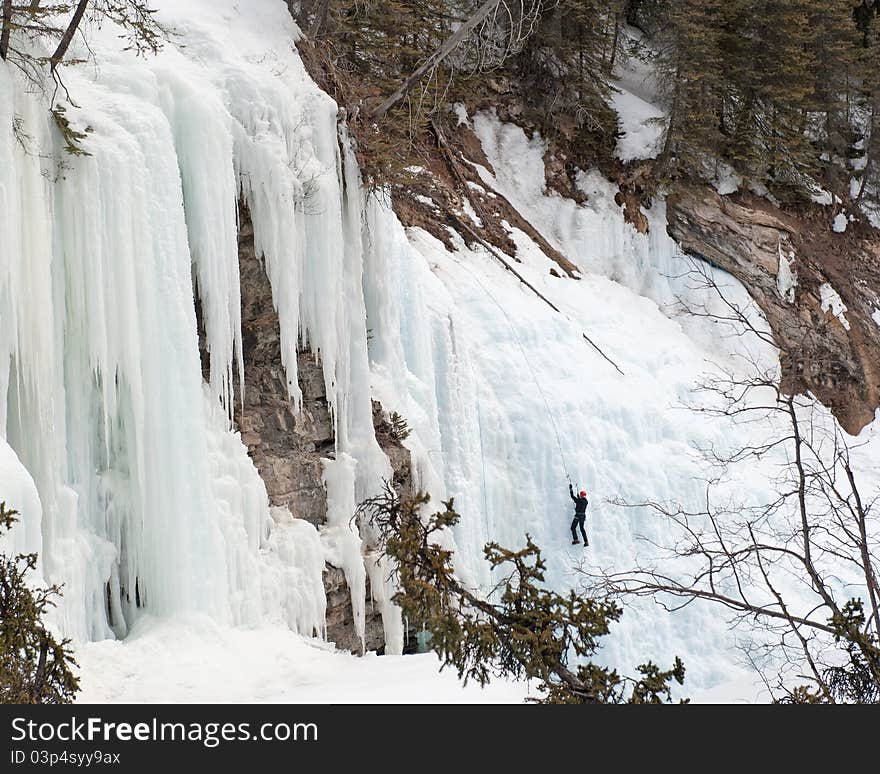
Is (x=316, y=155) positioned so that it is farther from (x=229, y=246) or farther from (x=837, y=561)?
(x=837, y=561)

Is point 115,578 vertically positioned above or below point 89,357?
below

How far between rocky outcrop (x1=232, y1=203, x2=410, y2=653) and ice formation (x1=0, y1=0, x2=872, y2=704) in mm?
151

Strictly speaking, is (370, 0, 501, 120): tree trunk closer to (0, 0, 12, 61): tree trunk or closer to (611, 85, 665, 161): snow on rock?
(0, 0, 12, 61): tree trunk

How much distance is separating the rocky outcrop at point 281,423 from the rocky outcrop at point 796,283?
12.2 meters

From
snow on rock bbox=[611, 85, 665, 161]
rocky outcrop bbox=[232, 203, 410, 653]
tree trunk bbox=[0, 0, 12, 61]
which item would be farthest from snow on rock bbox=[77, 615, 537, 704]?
snow on rock bbox=[611, 85, 665, 161]

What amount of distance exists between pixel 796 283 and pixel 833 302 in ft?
3.12

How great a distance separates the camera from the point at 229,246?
8297 millimetres

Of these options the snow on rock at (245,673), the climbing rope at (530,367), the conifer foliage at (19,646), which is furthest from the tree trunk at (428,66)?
the conifer foliage at (19,646)

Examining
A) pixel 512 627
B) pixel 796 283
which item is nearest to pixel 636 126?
pixel 796 283

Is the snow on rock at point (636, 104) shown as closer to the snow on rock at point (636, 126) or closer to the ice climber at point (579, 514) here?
the snow on rock at point (636, 126)

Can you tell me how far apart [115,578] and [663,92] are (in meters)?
17.6

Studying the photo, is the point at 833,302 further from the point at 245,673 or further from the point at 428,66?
the point at 245,673

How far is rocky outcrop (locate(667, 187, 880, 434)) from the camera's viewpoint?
19406 millimetres

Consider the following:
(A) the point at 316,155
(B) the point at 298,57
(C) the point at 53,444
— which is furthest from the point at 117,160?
(B) the point at 298,57
